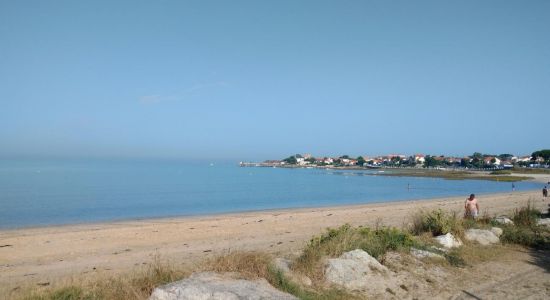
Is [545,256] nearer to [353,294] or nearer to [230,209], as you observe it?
[353,294]

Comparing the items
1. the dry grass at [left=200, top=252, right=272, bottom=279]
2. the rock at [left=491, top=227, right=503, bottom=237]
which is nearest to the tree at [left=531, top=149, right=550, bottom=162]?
the rock at [left=491, top=227, right=503, bottom=237]

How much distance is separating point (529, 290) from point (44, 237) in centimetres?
1700

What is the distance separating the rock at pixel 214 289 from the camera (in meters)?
5.00

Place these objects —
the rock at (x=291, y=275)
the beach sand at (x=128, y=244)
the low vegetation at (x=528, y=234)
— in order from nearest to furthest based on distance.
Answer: the rock at (x=291, y=275)
the low vegetation at (x=528, y=234)
the beach sand at (x=128, y=244)

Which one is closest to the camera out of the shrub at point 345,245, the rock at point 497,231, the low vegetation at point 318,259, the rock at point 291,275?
the low vegetation at point 318,259

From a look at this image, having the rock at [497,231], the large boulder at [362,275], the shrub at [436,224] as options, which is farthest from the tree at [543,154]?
the large boulder at [362,275]

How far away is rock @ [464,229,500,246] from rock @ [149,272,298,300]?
7282mm

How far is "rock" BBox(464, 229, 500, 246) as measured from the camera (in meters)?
11.1

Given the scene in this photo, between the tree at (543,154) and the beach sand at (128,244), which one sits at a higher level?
the tree at (543,154)

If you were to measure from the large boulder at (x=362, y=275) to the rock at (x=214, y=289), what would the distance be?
5.64 ft

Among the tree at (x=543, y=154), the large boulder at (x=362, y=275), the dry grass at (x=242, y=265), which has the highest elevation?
the tree at (x=543, y=154)

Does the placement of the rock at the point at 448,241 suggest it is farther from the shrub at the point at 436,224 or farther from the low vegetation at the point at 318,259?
the shrub at the point at 436,224

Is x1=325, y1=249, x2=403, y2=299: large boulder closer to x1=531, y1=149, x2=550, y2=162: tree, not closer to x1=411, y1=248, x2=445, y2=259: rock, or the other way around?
x1=411, y1=248, x2=445, y2=259: rock

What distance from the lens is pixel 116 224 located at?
23.2 m
